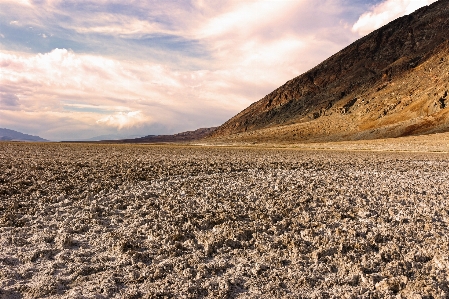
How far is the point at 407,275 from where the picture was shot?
6.09m

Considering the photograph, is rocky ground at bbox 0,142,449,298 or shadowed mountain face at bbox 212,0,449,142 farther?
shadowed mountain face at bbox 212,0,449,142

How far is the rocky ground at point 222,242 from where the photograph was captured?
18.5 feet

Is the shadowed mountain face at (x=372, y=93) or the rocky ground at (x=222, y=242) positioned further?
the shadowed mountain face at (x=372, y=93)

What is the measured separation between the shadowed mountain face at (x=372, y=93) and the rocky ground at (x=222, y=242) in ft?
230

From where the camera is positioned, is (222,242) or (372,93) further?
(372,93)

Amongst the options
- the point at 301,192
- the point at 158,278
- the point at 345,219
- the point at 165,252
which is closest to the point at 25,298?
the point at 158,278

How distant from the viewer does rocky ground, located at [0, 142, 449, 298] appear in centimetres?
564

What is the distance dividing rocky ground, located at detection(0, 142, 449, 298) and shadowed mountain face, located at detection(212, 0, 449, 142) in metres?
70.1

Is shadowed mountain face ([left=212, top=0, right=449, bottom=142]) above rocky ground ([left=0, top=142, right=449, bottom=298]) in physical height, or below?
above

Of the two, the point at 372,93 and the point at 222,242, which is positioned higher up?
the point at 372,93

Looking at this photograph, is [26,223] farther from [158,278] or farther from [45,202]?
[158,278]

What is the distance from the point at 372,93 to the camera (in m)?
99.0

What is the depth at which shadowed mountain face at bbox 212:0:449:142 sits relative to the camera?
7806cm

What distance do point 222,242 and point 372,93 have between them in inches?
4083
